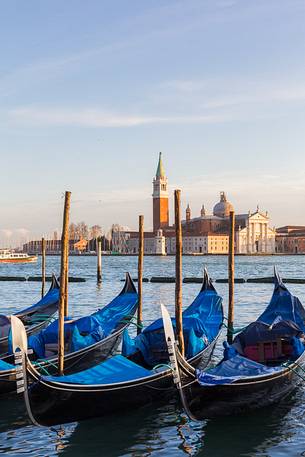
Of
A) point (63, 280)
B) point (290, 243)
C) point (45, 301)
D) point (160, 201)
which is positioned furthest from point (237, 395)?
point (290, 243)

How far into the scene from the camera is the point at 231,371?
708 cm

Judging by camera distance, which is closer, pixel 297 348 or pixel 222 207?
pixel 297 348

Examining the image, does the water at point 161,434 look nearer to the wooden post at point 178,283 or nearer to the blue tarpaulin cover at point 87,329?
the wooden post at point 178,283

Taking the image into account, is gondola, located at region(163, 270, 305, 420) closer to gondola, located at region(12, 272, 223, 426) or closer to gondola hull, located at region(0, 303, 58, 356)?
gondola, located at region(12, 272, 223, 426)

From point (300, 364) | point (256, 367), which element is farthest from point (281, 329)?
point (256, 367)

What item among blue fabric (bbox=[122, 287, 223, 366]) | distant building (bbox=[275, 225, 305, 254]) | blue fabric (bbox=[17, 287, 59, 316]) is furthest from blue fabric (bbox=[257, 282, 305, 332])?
distant building (bbox=[275, 225, 305, 254])

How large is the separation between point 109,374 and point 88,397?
1.29 ft

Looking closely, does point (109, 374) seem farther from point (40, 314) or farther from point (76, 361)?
point (40, 314)

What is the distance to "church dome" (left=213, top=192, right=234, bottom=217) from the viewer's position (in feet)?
376

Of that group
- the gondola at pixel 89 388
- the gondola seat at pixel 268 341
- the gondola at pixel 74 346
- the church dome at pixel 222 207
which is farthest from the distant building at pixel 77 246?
the gondola at pixel 89 388

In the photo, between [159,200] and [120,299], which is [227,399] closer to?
[120,299]

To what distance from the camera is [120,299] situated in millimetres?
11609

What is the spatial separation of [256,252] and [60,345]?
103 metres

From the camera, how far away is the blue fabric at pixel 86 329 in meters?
8.84
